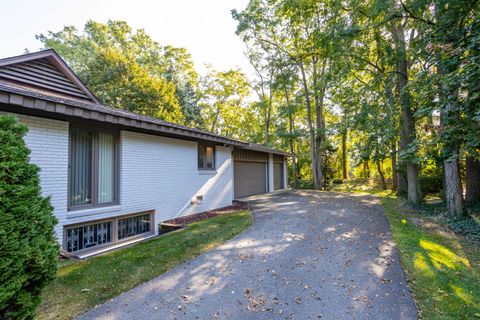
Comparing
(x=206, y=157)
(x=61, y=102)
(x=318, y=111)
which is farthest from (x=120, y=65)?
(x=318, y=111)

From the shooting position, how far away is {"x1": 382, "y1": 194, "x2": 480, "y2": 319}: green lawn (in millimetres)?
3141

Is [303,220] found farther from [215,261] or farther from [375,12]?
[375,12]

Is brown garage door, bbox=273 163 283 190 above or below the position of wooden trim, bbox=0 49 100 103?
below

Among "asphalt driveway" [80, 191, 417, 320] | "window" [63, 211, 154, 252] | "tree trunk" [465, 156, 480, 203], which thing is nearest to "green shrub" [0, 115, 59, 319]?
"asphalt driveway" [80, 191, 417, 320]

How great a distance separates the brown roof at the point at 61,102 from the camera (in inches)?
173

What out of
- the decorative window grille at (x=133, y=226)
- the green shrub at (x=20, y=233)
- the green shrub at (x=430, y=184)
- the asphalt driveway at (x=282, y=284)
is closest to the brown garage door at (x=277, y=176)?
the green shrub at (x=430, y=184)

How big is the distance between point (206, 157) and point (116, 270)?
654 centimetres

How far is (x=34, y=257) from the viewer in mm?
2564

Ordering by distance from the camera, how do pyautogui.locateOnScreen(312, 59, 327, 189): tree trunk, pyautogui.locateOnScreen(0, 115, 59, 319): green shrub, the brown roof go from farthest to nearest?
pyautogui.locateOnScreen(312, 59, 327, 189): tree trunk → the brown roof → pyautogui.locateOnScreen(0, 115, 59, 319): green shrub

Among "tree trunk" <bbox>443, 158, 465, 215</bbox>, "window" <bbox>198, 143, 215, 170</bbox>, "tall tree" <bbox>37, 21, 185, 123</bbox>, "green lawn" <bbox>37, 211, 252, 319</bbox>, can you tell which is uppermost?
"tall tree" <bbox>37, 21, 185, 123</bbox>

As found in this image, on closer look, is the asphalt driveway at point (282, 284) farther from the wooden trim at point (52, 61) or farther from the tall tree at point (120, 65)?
the tall tree at point (120, 65)

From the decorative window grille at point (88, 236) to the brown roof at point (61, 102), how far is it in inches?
104

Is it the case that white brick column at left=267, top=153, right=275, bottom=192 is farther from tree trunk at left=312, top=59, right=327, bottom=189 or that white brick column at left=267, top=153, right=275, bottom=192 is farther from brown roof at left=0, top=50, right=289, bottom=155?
brown roof at left=0, top=50, right=289, bottom=155

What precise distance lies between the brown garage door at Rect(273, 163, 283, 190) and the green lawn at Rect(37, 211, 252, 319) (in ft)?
40.0
